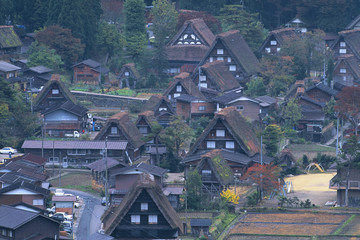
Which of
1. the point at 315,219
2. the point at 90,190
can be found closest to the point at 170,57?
the point at 90,190

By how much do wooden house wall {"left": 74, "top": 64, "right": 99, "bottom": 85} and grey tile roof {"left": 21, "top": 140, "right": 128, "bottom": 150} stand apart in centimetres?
1453

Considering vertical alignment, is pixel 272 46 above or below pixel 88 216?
above

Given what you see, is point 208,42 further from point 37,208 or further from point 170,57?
point 37,208

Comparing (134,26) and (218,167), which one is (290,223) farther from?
(134,26)

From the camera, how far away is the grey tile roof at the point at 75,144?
5953 cm

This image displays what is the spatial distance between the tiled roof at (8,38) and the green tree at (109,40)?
5720 millimetres

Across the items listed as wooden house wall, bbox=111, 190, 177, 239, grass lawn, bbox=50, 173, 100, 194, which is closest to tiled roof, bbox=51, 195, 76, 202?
grass lawn, bbox=50, 173, 100, 194

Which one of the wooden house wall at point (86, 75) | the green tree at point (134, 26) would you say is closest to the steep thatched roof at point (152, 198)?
the wooden house wall at point (86, 75)

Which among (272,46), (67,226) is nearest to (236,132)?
(67,226)

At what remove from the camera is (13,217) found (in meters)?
44.0

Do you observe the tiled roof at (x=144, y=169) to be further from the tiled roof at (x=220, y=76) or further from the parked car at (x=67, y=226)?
the tiled roof at (x=220, y=76)

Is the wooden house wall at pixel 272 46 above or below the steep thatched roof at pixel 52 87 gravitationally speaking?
above

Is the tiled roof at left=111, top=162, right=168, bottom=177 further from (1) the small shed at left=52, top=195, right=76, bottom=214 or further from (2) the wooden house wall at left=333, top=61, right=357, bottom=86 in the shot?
(2) the wooden house wall at left=333, top=61, right=357, bottom=86

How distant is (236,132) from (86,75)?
19931mm
